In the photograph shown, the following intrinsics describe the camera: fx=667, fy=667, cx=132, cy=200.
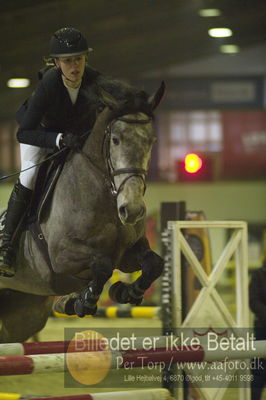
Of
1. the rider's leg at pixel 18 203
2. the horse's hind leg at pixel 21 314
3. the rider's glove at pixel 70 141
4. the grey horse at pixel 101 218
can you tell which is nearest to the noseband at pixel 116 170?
the grey horse at pixel 101 218

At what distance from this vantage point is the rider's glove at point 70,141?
3.58 metres

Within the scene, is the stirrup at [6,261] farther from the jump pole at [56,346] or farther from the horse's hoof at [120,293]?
the horse's hoof at [120,293]

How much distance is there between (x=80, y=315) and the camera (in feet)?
11.5

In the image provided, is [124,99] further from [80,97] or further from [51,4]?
[51,4]

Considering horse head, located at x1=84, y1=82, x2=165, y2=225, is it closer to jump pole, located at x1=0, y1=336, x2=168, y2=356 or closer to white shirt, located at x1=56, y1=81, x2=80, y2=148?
white shirt, located at x1=56, y1=81, x2=80, y2=148

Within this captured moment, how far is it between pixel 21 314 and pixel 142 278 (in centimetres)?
137

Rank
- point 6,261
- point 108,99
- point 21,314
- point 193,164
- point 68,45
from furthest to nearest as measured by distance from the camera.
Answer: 1. point 193,164
2. point 21,314
3. point 6,261
4. point 68,45
5. point 108,99

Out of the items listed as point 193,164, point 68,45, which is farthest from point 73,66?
point 193,164

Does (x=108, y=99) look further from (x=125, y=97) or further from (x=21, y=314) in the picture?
(x=21, y=314)

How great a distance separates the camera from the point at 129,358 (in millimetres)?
3188

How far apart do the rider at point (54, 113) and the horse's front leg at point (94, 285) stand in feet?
1.88

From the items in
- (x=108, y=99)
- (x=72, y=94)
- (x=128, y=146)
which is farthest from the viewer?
(x=72, y=94)

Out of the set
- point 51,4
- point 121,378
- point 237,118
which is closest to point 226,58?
point 237,118

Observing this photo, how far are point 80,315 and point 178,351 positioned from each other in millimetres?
559
